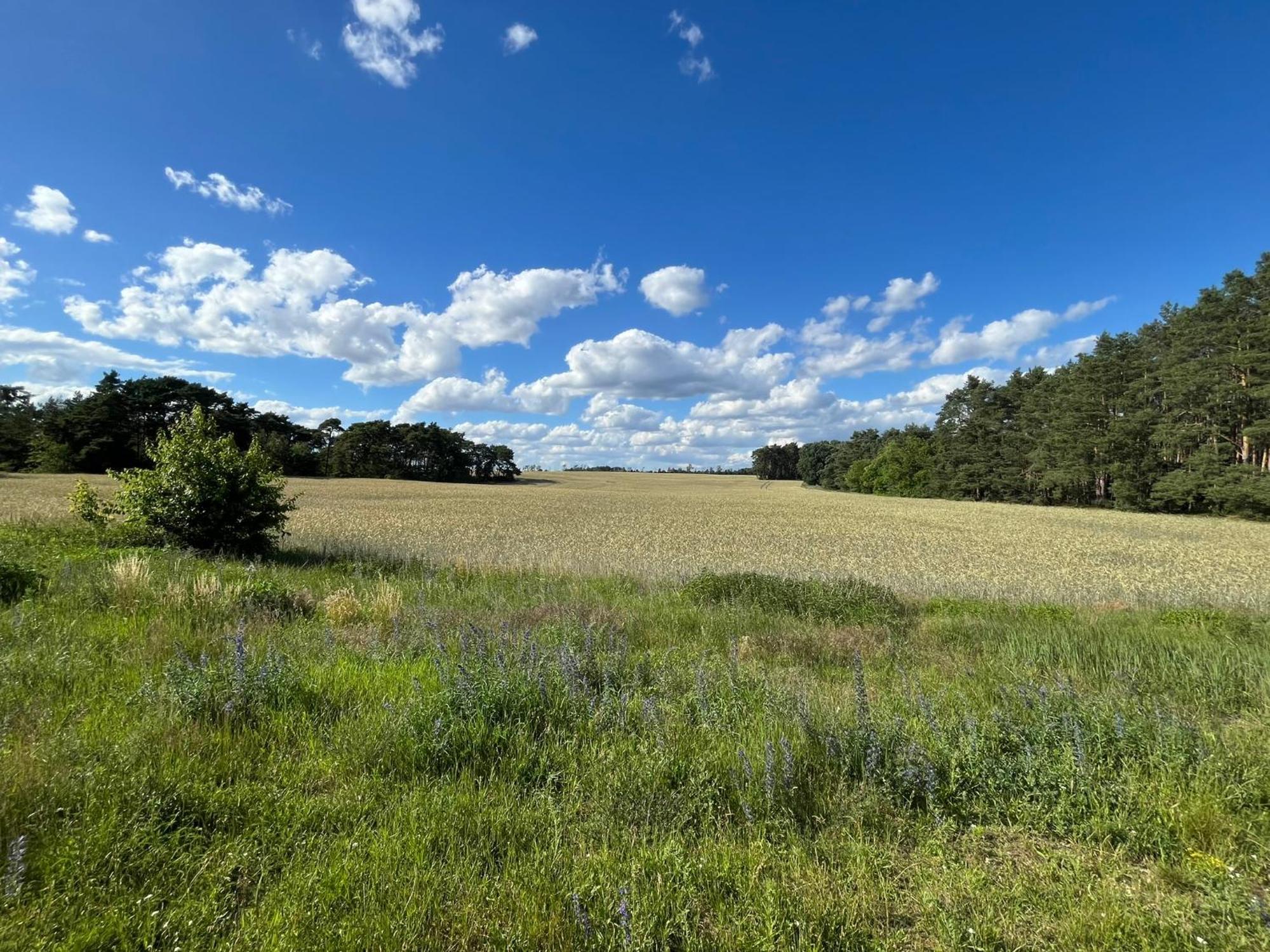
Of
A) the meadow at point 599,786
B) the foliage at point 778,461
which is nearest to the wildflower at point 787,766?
the meadow at point 599,786

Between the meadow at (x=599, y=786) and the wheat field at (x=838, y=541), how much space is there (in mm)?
8170

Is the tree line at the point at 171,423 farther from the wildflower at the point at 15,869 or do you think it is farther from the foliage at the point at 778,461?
the foliage at the point at 778,461

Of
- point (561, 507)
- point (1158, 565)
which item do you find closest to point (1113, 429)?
point (1158, 565)

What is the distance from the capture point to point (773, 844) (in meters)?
2.83

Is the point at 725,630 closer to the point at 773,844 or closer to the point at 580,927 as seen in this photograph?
the point at 773,844

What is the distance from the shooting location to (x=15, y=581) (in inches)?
276

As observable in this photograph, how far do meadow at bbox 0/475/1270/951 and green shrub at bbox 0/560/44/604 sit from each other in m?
0.04

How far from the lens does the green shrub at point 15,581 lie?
22.1ft

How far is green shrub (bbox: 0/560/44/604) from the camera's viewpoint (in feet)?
22.1

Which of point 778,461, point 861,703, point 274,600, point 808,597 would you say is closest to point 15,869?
point 861,703

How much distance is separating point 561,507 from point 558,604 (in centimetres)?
4430

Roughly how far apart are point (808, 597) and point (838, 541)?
62.5ft

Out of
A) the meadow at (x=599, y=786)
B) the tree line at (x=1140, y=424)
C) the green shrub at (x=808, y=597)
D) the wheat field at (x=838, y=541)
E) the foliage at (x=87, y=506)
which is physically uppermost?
the tree line at (x=1140, y=424)

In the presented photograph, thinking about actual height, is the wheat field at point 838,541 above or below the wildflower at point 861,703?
below
